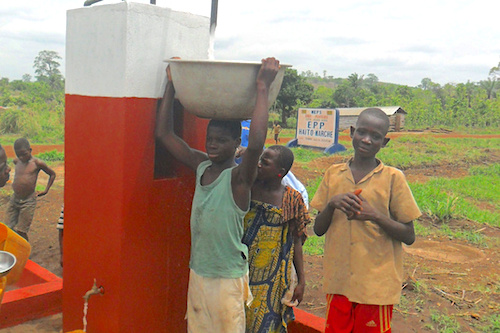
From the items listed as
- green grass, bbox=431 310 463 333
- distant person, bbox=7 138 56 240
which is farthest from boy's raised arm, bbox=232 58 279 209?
distant person, bbox=7 138 56 240

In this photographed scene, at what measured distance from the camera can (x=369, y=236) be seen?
2.21 meters

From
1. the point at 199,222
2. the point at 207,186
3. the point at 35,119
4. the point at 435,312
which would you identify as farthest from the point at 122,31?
the point at 35,119

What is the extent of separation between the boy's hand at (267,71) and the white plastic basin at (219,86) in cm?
3

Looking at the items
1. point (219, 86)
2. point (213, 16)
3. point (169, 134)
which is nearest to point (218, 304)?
point (169, 134)

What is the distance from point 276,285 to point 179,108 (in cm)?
114

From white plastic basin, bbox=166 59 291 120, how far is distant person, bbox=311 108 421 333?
1.74ft

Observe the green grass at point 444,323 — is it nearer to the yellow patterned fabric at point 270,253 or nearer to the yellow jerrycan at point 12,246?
the yellow patterned fabric at point 270,253

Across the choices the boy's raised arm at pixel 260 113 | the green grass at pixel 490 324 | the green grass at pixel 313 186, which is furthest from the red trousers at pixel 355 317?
the green grass at pixel 313 186

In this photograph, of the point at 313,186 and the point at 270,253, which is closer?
the point at 270,253

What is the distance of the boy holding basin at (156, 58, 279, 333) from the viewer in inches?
83.6

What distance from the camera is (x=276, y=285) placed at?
244cm

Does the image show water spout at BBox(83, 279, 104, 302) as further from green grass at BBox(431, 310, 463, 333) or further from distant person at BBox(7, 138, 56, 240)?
distant person at BBox(7, 138, 56, 240)

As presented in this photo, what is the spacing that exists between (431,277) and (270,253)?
3121 millimetres

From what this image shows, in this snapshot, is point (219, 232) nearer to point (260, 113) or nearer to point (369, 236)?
point (260, 113)
